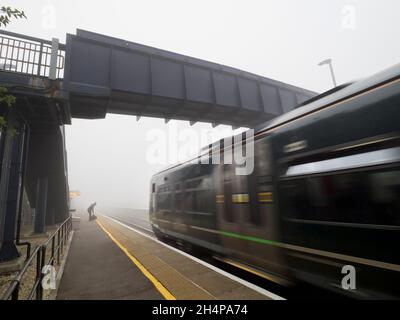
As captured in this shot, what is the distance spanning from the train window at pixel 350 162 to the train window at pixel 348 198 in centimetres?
11

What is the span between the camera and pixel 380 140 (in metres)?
3.06

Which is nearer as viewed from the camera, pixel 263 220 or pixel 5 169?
pixel 263 220

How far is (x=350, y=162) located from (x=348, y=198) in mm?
483

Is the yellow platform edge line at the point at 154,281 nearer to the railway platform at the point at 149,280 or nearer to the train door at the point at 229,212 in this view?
the railway platform at the point at 149,280

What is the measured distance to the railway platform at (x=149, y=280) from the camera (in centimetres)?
446

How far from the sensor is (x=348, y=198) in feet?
11.0

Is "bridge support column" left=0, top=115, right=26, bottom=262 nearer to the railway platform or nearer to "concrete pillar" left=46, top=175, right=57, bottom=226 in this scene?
the railway platform

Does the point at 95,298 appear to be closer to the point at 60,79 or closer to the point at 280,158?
the point at 280,158

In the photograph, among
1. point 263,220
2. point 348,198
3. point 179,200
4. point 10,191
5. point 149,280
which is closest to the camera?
point 348,198

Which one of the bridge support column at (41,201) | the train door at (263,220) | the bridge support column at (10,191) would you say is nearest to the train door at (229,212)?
Answer: the train door at (263,220)

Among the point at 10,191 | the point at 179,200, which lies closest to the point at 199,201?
the point at 179,200

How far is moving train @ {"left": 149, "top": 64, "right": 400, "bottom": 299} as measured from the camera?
2951 mm

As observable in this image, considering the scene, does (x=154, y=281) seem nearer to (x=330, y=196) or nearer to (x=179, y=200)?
(x=330, y=196)
